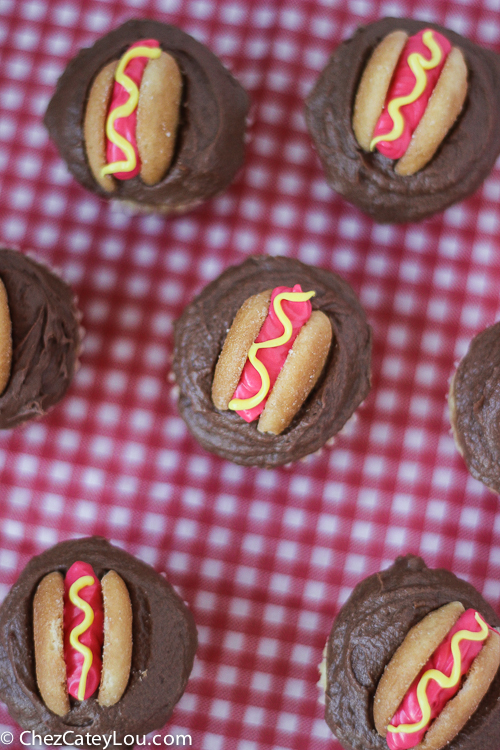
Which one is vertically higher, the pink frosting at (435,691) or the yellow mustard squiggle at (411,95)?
the yellow mustard squiggle at (411,95)

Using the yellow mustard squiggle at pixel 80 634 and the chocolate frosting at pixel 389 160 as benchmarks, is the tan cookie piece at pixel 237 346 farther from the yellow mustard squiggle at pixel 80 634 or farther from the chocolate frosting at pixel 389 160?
the yellow mustard squiggle at pixel 80 634

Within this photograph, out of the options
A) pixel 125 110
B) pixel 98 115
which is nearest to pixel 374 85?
pixel 125 110

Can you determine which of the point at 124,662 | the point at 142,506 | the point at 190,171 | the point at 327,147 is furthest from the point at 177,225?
the point at 124,662

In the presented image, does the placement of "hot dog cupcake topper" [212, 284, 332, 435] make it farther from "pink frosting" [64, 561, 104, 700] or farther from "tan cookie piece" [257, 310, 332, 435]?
"pink frosting" [64, 561, 104, 700]

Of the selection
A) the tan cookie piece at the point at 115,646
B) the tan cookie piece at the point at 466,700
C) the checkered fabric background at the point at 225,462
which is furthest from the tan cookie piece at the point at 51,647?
the tan cookie piece at the point at 466,700

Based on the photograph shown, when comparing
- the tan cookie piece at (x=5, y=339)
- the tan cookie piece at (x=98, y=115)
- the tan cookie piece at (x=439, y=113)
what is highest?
the tan cookie piece at (x=439, y=113)

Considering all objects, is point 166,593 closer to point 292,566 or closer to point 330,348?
point 292,566

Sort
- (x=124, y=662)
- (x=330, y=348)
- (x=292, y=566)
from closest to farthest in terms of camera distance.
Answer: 1. (x=124, y=662)
2. (x=330, y=348)
3. (x=292, y=566)

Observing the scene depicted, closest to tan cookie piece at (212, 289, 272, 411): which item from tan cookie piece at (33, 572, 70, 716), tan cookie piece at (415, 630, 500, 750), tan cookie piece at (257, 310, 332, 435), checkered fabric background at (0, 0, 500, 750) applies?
tan cookie piece at (257, 310, 332, 435)
